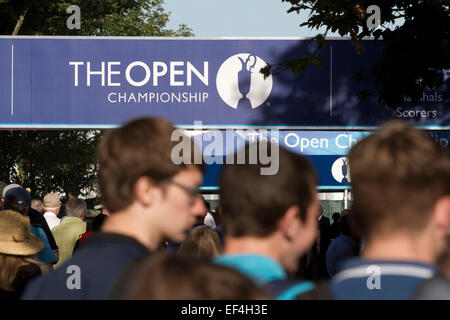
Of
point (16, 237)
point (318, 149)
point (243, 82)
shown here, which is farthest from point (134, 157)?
point (318, 149)

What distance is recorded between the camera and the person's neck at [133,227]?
2818 mm

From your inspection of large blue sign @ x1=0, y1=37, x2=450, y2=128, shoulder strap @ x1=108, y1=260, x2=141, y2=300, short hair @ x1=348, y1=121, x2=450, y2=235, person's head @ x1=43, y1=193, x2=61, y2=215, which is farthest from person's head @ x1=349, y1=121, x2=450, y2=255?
large blue sign @ x1=0, y1=37, x2=450, y2=128

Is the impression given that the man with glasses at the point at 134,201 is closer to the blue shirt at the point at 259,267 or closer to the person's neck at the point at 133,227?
the person's neck at the point at 133,227

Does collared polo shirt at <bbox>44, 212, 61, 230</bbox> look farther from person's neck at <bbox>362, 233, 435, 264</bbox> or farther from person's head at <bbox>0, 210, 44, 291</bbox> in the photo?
person's neck at <bbox>362, 233, 435, 264</bbox>

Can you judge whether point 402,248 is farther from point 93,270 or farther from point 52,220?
point 52,220

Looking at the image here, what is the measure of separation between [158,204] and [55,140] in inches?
1201

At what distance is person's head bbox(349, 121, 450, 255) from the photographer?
7.54ft

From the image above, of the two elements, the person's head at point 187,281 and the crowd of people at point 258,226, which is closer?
the person's head at point 187,281

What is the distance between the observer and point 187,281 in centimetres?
185

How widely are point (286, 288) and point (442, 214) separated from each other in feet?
1.62

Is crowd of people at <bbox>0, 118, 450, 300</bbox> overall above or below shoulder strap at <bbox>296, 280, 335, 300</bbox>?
above

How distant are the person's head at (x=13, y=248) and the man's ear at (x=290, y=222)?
2.38m

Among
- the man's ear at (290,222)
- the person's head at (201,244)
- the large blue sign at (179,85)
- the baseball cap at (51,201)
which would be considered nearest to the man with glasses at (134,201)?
the man's ear at (290,222)

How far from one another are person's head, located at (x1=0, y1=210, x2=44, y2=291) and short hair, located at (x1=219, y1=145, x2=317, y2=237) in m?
2.31
